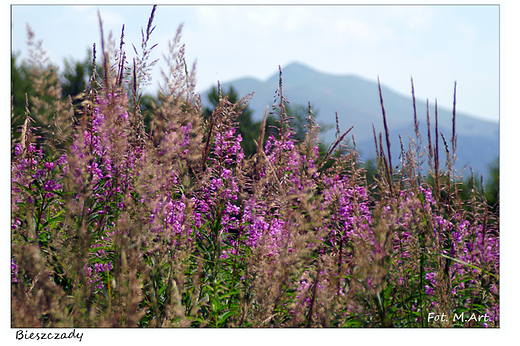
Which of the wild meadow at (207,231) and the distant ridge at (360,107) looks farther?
the distant ridge at (360,107)

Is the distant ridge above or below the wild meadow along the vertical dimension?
above

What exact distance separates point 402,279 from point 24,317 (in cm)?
183

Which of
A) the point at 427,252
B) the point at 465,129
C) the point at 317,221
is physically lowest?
the point at 427,252

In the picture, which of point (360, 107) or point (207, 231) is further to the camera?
point (360, 107)

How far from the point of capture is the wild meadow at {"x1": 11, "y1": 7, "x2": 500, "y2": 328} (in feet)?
4.74

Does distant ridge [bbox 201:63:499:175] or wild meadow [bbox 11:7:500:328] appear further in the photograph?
distant ridge [bbox 201:63:499:175]

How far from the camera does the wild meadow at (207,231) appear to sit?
4.74ft

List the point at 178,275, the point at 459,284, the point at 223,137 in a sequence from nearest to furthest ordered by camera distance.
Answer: the point at 178,275 → the point at 459,284 → the point at 223,137

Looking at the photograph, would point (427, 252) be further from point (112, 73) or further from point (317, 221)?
point (112, 73)

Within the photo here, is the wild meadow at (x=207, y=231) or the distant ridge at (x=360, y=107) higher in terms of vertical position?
the distant ridge at (x=360, y=107)

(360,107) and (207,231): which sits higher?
(360,107)

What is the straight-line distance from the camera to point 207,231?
237 cm

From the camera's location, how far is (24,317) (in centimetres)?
143

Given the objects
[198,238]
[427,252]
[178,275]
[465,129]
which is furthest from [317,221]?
[465,129]
